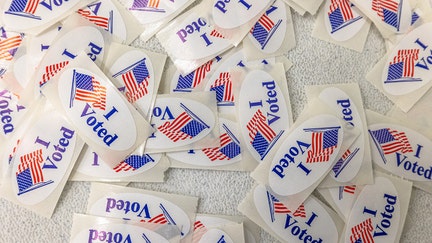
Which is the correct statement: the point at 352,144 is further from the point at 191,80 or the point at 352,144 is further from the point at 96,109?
the point at 96,109

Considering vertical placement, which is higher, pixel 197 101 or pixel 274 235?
pixel 197 101

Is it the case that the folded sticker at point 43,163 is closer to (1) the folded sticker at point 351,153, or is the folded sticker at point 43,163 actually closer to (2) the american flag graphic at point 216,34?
(2) the american flag graphic at point 216,34

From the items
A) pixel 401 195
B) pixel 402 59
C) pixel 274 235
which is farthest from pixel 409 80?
pixel 274 235

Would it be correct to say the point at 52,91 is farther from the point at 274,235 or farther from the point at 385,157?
the point at 385,157

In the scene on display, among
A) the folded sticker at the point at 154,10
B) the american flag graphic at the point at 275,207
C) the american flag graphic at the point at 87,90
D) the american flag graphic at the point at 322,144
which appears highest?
the folded sticker at the point at 154,10

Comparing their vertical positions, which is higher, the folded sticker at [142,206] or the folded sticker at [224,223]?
the folded sticker at [142,206]

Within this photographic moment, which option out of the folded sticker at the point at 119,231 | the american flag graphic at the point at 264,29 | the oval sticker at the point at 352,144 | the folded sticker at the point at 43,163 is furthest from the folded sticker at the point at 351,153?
the folded sticker at the point at 43,163

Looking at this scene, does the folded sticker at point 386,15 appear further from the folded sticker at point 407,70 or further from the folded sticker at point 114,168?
the folded sticker at point 114,168
